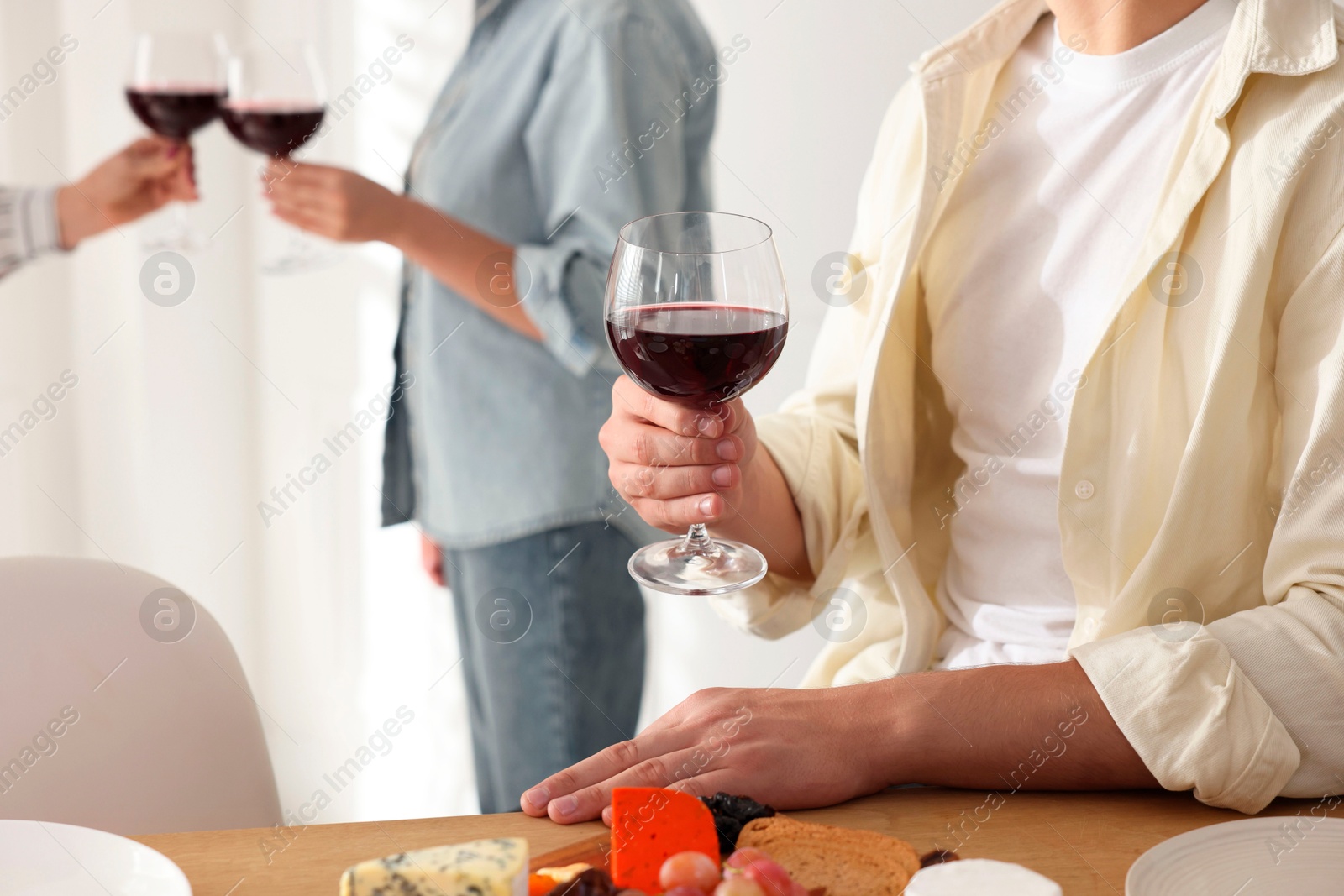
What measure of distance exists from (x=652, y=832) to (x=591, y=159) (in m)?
1.37

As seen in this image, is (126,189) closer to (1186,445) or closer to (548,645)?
(548,645)

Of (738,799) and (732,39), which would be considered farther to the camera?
(732,39)

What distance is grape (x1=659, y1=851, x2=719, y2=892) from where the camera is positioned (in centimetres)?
63

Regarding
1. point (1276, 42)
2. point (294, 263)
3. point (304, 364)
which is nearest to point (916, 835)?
point (1276, 42)

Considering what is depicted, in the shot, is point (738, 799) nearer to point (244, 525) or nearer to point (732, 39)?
point (732, 39)

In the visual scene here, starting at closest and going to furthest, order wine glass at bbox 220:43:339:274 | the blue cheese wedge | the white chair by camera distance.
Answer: the blue cheese wedge
the white chair
wine glass at bbox 220:43:339:274

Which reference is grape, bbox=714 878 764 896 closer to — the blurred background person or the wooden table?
the wooden table

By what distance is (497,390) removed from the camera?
6.59 feet

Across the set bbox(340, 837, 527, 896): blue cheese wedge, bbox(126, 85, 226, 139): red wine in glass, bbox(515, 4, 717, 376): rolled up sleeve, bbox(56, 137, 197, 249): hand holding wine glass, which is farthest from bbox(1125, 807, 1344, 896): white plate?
bbox(56, 137, 197, 249): hand holding wine glass

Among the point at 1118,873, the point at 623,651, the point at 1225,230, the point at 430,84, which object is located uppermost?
the point at 430,84

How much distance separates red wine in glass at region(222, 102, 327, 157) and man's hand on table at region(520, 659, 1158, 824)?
127 cm

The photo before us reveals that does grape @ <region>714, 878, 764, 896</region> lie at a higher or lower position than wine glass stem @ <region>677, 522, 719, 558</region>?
lower

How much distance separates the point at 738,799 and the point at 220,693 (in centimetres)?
63

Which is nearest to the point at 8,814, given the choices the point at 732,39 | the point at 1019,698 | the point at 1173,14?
the point at 1019,698
